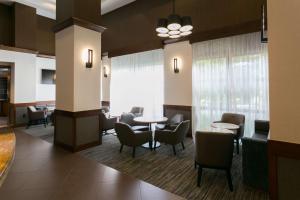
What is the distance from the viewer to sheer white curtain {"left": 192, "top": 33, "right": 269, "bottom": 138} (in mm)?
4188

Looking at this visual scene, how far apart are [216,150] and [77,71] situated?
3.46 metres

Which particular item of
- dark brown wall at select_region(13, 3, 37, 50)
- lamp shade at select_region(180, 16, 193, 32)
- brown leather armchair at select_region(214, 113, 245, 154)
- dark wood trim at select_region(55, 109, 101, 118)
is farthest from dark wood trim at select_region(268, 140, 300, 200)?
dark brown wall at select_region(13, 3, 37, 50)

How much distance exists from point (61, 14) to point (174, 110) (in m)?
4.18

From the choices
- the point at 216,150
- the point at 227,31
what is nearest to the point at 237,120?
the point at 216,150

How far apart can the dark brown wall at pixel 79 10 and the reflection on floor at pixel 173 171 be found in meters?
3.29

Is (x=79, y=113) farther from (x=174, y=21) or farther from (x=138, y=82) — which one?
(x=138, y=82)

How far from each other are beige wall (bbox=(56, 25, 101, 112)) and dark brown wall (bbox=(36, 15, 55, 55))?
13.7ft

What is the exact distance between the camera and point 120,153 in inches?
159

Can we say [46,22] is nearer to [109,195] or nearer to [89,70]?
[89,70]

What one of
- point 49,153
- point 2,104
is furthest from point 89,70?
point 2,104

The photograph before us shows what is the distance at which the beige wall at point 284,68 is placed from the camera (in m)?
1.65

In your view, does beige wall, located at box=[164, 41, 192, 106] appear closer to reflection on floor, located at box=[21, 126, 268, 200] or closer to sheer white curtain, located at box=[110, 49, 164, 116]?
sheer white curtain, located at box=[110, 49, 164, 116]

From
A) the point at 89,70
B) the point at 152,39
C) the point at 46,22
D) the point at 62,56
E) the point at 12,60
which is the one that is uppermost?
the point at 46,22

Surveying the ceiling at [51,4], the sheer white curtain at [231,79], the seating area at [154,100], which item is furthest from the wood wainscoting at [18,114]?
the sheer white curtain at [231,79]
